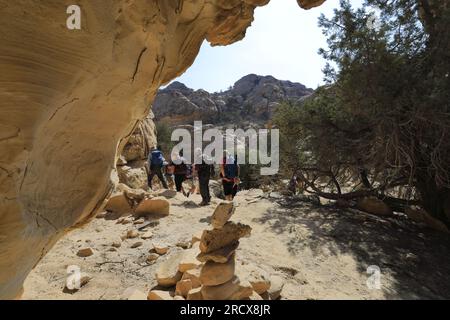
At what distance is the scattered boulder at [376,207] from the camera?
29.6 feet

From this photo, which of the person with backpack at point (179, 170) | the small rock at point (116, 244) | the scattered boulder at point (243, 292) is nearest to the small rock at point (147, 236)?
the small rock at point (116, 244)

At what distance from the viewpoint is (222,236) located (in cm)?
394

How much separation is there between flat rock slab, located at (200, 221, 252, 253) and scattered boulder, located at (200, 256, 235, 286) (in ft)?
0.61

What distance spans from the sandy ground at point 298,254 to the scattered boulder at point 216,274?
103 cm

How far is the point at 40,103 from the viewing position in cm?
216

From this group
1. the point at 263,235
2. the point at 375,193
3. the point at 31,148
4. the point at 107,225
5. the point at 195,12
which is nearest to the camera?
the point at 31,148

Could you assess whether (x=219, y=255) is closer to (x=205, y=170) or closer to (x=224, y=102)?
(x=205, y=170)

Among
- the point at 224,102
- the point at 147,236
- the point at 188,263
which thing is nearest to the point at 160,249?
the point at 147,236

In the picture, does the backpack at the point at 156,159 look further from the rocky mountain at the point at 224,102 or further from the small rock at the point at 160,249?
the rocky mountain at the point at 224,102

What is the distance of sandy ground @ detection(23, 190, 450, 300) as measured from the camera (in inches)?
187

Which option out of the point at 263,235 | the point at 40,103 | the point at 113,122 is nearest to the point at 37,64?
the point at 40,103

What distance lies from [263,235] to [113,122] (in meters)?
4.26

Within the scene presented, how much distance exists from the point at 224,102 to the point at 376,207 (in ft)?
136
